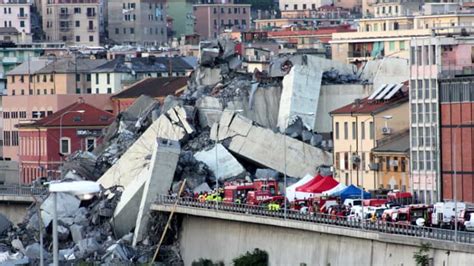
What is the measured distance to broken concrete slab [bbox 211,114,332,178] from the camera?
104 metres

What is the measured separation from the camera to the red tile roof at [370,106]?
326 feet

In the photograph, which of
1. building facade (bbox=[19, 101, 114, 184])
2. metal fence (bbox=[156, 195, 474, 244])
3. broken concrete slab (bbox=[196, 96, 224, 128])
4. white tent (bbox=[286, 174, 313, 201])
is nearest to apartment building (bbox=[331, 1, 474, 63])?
broken concrete slab (bbox=[196, 96, 224, 128])

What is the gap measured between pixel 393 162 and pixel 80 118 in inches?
1476

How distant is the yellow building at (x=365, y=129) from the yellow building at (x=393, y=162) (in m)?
0.38

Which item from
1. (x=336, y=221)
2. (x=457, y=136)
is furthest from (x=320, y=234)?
(x=457, y=136)

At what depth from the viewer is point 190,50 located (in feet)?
582

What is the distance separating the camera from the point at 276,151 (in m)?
105

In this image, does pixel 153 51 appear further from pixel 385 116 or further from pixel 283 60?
pixel 385 116

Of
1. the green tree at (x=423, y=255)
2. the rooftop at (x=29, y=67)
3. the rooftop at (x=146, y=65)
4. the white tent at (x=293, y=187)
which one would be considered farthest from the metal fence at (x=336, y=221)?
the rooftop at (x=29, y=67)

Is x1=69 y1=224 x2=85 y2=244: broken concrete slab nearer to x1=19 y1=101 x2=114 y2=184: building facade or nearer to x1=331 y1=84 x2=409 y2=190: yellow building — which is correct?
x1=331 y1=84 x2=409 y2=190: yellow building

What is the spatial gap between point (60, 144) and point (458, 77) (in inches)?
1705

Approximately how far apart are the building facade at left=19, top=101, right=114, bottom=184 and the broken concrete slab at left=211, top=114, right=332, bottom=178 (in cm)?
2419

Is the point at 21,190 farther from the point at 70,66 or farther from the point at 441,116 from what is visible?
the point at 70,66

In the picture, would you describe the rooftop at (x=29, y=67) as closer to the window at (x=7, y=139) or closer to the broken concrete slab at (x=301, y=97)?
the window at (x=7, y=139)
